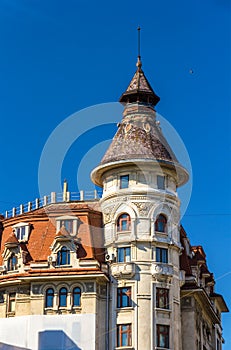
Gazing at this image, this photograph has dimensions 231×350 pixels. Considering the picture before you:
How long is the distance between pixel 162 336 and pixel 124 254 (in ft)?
24.9

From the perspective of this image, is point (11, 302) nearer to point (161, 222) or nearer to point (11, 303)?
point (11, 303)

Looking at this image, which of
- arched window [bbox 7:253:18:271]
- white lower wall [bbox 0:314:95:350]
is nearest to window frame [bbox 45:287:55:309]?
white lower wall [bbox 0:314:95:350]

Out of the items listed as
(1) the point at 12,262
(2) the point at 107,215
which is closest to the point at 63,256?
(1) the point at 12,262

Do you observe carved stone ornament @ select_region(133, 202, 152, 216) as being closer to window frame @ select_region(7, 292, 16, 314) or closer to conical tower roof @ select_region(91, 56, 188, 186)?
conical tower roof @ select_region(91, 56, 188, 186)

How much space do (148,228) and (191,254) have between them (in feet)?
38.1

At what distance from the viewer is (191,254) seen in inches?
3056

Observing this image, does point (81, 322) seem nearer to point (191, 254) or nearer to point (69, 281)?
point (69, 281)

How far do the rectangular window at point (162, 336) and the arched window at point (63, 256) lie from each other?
9403 millimetres

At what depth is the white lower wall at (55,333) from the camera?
64.0 m

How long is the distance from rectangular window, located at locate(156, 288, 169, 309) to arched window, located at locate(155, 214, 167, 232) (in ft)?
17.2

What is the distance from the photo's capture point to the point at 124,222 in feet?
224

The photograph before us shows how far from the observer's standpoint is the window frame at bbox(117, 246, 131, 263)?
6690 centimetres

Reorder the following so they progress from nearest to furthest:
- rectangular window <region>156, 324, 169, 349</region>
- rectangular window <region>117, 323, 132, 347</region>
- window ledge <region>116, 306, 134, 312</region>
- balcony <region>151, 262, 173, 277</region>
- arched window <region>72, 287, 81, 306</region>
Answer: rectangular window <region>117, 323, 132, 347</region>
rectangular window <region>156, 324, 169, 349</region>
window ledge <region>116, 306, 134, 312</region>
arched window <region>72, 287, 81, 306</region>
balcony <region>151, 262, 173, 277</region>

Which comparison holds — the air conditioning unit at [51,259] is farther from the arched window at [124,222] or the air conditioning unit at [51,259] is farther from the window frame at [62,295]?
the arched window at [124,222]
